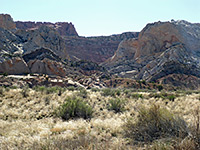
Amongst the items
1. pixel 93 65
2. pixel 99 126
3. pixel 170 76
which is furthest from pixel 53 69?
pixel 99 126

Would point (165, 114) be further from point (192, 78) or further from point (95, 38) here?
point (95, 38)

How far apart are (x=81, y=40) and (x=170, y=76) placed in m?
83.8

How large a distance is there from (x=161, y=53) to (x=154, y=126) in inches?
2573

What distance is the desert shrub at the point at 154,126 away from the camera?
15.6ft

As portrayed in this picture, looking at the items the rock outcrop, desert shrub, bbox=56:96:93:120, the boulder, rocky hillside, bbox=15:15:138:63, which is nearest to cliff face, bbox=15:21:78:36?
rocky hillside, bbox=15:15:138:63

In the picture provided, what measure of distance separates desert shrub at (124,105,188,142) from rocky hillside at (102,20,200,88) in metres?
51.3

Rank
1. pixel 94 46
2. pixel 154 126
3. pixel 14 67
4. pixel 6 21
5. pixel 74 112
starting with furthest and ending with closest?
pixel 94 46 < pixel 6 21 < pixel 14 67 < pixel 74 112 < pixel 154 126

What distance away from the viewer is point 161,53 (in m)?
66.1

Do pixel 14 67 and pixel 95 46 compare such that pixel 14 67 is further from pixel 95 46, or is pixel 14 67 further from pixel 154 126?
pixel 95 46

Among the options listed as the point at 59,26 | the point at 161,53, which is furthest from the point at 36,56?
the point at 59,26

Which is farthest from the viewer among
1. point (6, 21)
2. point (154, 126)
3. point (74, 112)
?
point (6, 21)

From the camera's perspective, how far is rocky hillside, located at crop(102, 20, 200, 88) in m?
56.0

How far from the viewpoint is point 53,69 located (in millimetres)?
42688

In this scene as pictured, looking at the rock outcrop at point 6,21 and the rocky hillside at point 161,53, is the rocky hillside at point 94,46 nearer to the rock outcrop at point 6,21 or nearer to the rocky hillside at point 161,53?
the rock outcrop at point 6,21
